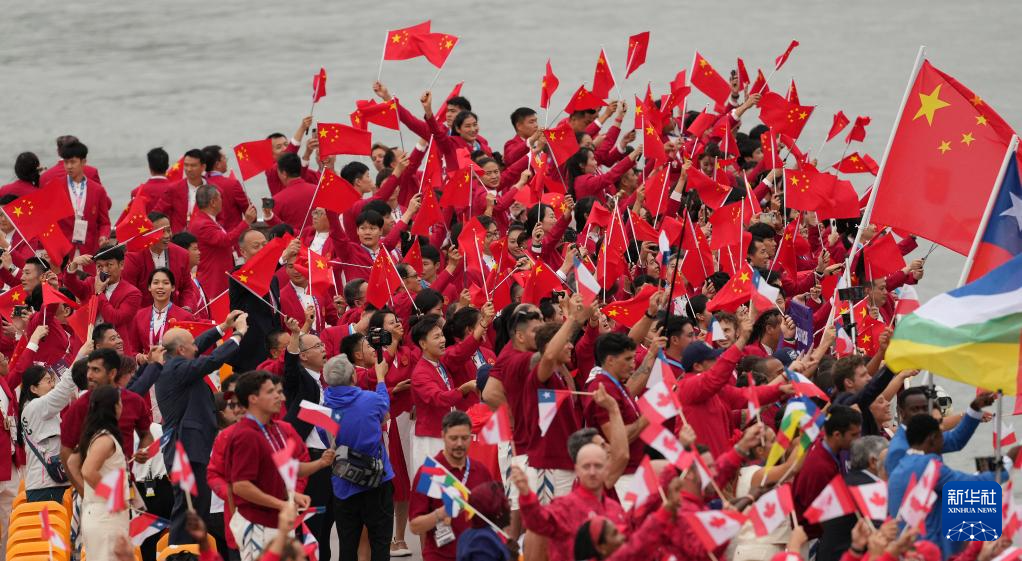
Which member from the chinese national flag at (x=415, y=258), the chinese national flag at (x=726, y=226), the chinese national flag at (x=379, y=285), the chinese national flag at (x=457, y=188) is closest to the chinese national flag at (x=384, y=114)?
the chinese national flag at (x=457, y=188)

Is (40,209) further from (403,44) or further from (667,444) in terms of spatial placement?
(667,444)

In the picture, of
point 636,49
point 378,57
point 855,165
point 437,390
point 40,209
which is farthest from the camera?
point 378,57

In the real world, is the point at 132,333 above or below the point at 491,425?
below

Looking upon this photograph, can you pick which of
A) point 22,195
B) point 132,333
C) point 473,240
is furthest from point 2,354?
point 473,240

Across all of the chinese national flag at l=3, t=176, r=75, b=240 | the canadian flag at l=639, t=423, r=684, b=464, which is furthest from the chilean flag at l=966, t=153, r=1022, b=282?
the chinese national flag at l=3, t=176, r=75, b=240

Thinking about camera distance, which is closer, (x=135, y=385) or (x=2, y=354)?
(x=135, y=385)

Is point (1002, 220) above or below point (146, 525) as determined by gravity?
above

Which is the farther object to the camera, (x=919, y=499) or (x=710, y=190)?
(x=710, y=190)

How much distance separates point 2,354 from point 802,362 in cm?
540

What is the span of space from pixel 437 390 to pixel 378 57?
18.7 m

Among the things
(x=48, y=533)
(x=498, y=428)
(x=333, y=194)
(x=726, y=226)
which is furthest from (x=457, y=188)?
(x=48, y=533)

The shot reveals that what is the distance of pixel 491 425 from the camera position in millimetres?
7570

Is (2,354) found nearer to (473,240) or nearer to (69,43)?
(473,240)

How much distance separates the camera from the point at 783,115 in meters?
15.7
